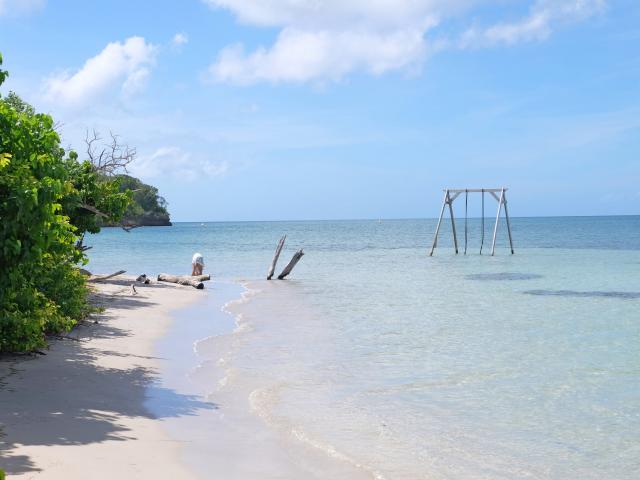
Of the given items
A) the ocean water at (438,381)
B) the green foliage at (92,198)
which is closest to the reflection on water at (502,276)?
the ocean water at (438,381)

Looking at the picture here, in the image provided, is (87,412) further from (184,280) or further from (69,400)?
(184,280)

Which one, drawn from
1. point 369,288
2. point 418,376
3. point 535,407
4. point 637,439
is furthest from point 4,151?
point 369,288

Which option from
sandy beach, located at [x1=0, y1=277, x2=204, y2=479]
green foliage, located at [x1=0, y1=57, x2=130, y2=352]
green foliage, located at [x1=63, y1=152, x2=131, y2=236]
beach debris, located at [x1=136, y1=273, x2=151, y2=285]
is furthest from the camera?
beach debris, located at [x1=136, y1=273, x2=151, y2=285]

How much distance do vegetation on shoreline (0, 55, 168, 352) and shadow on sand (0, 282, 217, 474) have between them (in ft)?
1.90

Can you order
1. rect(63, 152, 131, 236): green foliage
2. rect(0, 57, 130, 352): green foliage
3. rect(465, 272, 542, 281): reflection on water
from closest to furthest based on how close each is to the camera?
rect(0, 57, 130, 352): green foliage → rect(63, 152, 131, 236): green foliage → rect(465, 272, 542, 281): reflection on water

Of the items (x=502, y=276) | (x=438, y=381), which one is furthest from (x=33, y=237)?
(x=502, y=276)

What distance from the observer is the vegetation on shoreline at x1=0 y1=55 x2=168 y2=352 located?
7.07 m

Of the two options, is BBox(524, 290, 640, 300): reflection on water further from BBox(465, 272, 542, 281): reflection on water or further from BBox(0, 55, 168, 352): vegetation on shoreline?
BBox(0, 55, 168, 352): vegetation on shoreline

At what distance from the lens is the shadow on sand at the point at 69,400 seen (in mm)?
6547

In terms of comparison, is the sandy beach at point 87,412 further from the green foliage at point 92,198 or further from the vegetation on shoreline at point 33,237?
the green foliage at point 92,198

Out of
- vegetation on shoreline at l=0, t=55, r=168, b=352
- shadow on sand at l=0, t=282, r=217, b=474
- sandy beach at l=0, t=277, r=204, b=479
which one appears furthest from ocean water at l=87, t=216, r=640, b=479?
vegetation on shoreline at l=0, t=55, r=168, b=352

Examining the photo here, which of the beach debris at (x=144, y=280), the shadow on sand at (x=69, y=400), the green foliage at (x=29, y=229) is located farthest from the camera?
the beach debris at (x=144, y=280)

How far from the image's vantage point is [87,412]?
25.0 feet

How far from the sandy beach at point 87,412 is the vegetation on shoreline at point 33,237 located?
0.51m
